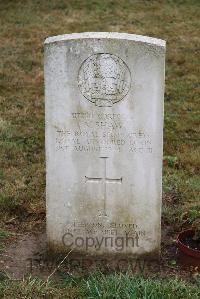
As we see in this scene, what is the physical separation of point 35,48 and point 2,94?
2.95 meters

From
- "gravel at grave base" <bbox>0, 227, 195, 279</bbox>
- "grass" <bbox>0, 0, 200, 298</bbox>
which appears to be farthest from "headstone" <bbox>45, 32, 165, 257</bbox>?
"grass" <bbox>0, 0, 200, 298</bbox>

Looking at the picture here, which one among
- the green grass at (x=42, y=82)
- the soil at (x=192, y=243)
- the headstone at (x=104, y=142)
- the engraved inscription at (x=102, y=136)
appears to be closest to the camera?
the headstone at (x=104, y=142)

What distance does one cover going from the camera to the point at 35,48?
43.9 feet

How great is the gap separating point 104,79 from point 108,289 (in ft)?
5.67

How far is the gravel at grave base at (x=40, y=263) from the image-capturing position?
203 inches

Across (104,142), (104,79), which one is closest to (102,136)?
(104,142)

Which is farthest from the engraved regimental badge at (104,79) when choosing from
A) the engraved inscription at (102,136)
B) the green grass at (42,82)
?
the green grass at (42,82)

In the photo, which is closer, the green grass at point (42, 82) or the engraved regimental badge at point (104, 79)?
the engraved regimental badge at point (104, 79)

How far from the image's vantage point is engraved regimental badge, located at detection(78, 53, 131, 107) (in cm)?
495

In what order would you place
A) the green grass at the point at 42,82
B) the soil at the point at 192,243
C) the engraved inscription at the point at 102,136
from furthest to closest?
the green grass at the point at 42,82 < the soil at the point at 192,243 < the engraved inscription at the point at 102,136

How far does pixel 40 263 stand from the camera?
539cm

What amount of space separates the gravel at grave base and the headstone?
0.17 m

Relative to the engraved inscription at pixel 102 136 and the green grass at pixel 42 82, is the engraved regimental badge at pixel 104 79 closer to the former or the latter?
the engraved inscription at pixel 102 136

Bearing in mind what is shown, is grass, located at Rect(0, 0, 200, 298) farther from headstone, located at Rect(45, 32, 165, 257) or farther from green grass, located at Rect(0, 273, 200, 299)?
headstone, located at Rect(45, 32, 165, 257)
